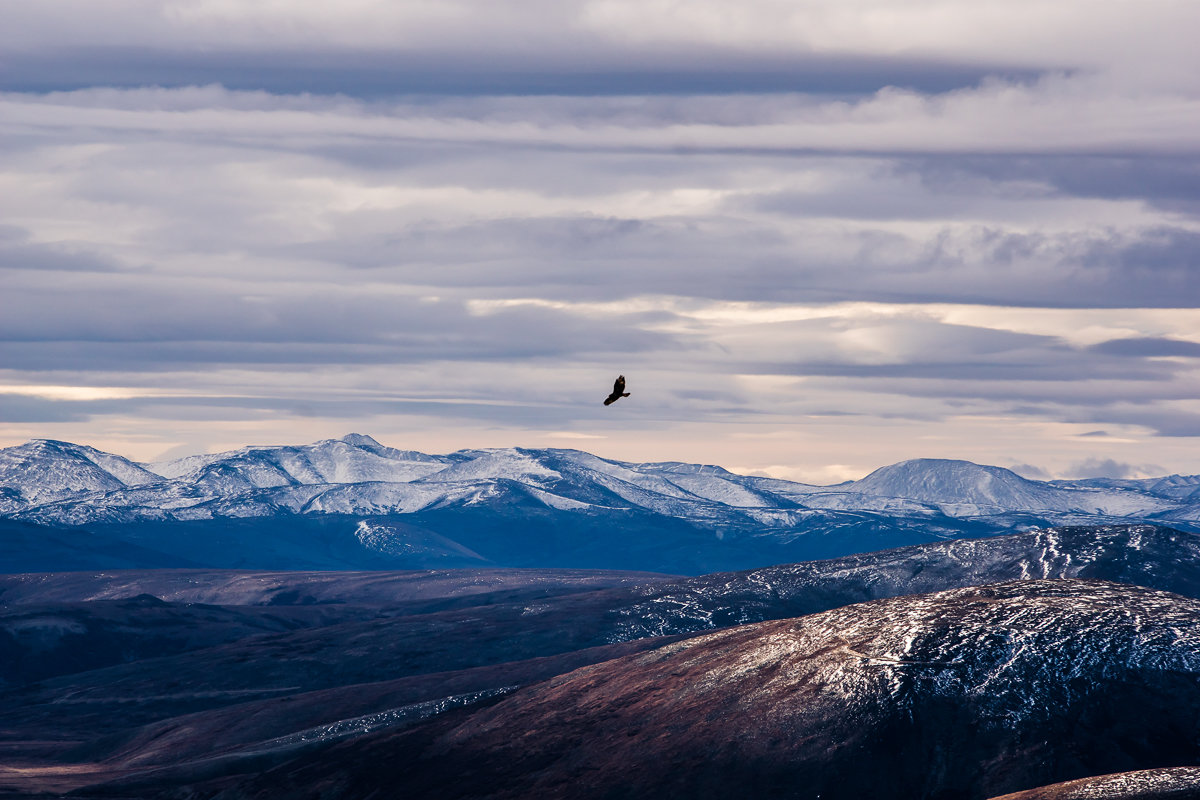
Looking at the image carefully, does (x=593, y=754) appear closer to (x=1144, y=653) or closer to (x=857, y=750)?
(x=857, y=750)

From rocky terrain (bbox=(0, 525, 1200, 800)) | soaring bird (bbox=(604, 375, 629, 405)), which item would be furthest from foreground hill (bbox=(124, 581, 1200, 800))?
soaring bird (bbox=(604, 375, 629, 405))

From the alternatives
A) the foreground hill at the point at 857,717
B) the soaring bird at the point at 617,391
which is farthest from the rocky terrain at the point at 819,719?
the soaring bird at the point at 617,391

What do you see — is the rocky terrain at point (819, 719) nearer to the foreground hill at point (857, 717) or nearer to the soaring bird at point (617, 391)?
the foreground hill at point (857, 717)

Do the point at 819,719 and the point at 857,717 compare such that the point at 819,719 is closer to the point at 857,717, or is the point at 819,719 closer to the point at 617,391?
the point at 857,717

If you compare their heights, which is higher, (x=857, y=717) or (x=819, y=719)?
(x=857, y=717)

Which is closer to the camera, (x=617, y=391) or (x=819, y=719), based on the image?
(x=617, y=391)

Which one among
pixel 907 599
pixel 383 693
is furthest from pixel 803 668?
pixel 383 693

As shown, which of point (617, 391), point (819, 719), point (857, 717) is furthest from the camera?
point (819, 719)

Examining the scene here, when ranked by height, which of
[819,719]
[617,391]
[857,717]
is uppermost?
[617,391]

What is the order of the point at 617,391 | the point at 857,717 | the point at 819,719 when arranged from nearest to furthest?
the point at 617,391, the point at 857,717, the point at 819,719

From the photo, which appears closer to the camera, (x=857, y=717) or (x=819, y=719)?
(x=857, y=717)

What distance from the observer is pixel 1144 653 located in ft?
388

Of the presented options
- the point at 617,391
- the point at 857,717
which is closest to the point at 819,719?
the point at 857,717

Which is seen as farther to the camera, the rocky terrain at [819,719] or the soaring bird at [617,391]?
the rocky terrain at [819,719]
